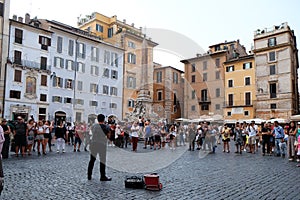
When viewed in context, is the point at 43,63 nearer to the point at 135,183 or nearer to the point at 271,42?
the point at 271,42

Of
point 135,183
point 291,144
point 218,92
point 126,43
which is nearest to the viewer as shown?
point 135,183

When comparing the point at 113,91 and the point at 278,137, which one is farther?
the point at 113,91

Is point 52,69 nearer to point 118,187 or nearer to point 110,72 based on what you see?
point 110,72

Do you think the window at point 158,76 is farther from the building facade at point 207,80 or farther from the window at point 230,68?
the window at point 230,68

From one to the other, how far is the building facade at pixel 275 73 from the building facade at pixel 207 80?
609 cm

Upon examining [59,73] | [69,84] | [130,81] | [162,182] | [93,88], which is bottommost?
[162,182]

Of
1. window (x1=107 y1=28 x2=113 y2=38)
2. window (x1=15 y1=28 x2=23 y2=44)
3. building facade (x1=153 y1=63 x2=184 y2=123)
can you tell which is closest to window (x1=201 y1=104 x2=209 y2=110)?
building facade (x1=153 y1=63 x2=184 y2=123)

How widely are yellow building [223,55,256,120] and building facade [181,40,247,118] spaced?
1233 mm

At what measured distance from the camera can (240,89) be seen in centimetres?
4181

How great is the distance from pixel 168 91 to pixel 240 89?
1190cm

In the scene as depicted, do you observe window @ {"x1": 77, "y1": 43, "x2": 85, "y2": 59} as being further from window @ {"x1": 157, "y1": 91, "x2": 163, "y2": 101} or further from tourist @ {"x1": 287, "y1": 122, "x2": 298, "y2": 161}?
tourist @ {"x1": 287, "y1": 122, "x2": 298, "y2": 161}

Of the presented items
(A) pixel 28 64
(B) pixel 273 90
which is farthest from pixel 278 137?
(A) pixel 28 64

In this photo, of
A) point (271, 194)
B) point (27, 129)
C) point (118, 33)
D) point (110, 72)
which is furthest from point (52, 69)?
point (271, 194)

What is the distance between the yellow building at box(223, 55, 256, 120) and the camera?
40188mm
